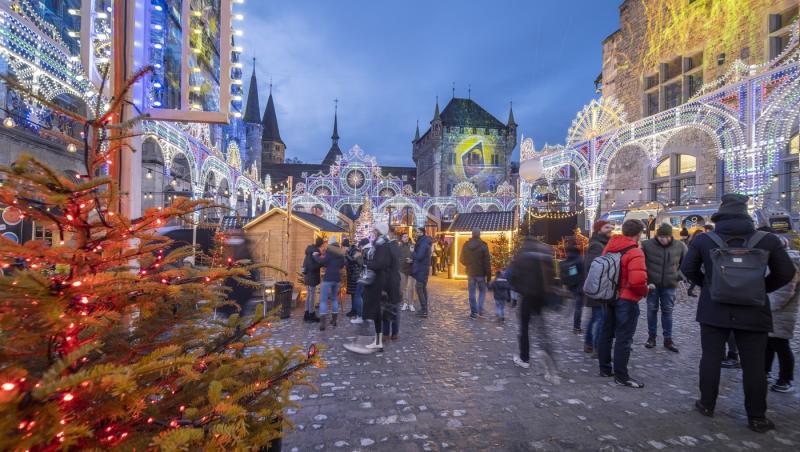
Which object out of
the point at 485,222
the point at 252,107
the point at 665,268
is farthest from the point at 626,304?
the point at 252,107

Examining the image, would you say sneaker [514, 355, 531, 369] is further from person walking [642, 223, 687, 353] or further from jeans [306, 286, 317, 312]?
jeans [306, 286, 317, 312]

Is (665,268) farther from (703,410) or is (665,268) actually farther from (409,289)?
(409,289)

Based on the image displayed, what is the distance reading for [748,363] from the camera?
10.6 ft

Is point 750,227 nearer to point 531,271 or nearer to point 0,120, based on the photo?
point 531,271

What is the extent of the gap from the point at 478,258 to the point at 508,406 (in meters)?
4.33

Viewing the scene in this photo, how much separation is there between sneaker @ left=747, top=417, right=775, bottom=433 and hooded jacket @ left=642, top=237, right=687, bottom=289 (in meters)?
2.42

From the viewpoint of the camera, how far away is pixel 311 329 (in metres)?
6.89

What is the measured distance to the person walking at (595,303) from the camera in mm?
5238

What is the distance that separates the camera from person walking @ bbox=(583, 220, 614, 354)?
5.24 meters

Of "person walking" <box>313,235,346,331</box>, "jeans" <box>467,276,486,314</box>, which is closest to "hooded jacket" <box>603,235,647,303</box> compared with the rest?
"jeans" <box>467,276,486,314</box>

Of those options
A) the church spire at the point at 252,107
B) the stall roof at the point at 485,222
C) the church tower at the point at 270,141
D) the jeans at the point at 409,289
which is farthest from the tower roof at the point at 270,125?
the jeans at the point at 409,289

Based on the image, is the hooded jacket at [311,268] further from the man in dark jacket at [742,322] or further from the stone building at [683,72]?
the stone building at [683,72]

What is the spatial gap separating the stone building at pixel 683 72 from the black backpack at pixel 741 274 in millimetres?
10335

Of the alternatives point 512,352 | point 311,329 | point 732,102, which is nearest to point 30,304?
point 512,352
